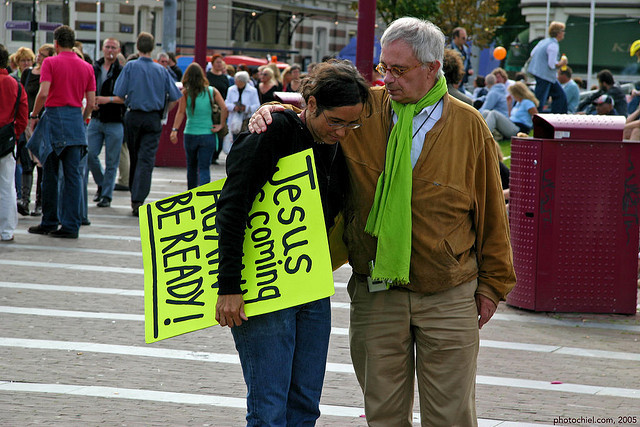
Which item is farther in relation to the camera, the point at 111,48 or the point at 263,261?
the point at 111,48

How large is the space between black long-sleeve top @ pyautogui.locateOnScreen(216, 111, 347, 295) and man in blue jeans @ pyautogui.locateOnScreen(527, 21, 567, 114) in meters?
14.4

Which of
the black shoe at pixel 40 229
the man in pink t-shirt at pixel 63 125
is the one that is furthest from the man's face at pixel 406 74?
the black shoe at pixel 40 229

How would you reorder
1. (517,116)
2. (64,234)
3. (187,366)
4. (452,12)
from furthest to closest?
1. (452,12)
2. (517,116)
3. (64,234)
4. (187,366)

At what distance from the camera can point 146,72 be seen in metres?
12.5

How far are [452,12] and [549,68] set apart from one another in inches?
843

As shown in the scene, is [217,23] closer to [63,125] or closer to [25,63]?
[25,63]

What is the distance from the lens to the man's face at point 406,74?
12.1 feet

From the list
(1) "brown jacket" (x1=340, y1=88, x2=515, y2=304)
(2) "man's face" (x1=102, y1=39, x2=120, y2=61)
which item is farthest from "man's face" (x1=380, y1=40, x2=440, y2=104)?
(2) "man's face" (x1=102, y1=39, x2=120, y2=61)

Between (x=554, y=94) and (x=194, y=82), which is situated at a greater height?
(x=554, y=94)

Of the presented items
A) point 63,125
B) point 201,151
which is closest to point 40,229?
point 63,125

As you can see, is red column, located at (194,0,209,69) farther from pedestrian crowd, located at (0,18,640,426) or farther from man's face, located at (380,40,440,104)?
man's face, located at (380,40,440,104)

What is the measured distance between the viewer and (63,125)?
34.5 ft

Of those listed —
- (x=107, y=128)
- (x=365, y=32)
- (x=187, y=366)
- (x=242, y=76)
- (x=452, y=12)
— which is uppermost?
(x=452, y=12)

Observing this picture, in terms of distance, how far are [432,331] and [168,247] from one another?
3.59ft
